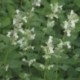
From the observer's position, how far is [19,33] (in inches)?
117

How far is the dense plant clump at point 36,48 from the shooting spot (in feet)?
9.39

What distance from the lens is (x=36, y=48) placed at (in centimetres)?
322

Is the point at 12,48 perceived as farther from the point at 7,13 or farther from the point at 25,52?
the point at 7,13

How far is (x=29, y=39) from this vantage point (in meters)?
2.98

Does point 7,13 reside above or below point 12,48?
above

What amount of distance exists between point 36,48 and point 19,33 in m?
0.32

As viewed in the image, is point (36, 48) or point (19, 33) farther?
point (36, 48)

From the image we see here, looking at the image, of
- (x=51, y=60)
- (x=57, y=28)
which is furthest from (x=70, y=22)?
(x=57, y=28)

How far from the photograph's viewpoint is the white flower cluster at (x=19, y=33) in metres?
2.86

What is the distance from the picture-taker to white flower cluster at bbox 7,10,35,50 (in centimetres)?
286

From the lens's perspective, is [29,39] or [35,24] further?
[35,24]

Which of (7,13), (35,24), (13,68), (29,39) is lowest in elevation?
(13,68)

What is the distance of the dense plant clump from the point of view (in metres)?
2.86

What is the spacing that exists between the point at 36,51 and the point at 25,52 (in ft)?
0.66
